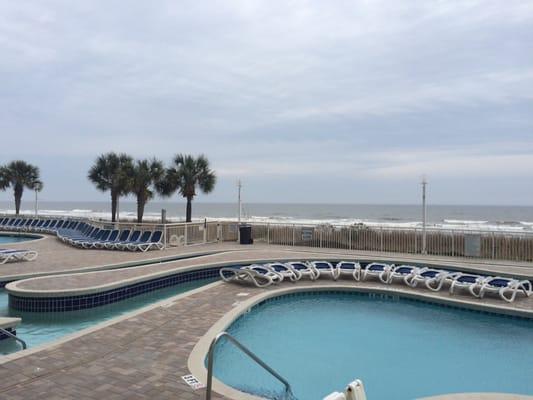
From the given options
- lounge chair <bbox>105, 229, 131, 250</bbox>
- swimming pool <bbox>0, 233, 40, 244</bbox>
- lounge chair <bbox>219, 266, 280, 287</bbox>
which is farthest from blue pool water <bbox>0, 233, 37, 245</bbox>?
lounge chair <bbox>219, 266, 280, 287</bbox>

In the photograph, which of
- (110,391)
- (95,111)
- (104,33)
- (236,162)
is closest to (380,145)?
(236,162)

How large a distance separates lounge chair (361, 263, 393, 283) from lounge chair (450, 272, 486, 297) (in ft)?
5.14

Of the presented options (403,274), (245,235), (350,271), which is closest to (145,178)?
(245,235)

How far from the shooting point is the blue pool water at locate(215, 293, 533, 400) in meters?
5.00

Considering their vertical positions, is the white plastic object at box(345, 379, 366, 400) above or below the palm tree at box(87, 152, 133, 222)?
below

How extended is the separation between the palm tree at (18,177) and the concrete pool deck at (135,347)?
21.6 meters

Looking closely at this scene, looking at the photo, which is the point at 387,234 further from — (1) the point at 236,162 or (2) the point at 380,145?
(1) the point at 236,162

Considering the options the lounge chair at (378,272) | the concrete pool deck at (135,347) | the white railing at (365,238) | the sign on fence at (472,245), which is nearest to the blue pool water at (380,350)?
the concrete pool deck at (135,347)

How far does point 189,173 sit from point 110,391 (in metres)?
15.7

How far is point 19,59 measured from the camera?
41.1ft

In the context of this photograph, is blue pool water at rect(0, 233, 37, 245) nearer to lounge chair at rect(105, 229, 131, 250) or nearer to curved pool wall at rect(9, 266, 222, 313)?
lounge chair at rect(105, 229, 131, 250)

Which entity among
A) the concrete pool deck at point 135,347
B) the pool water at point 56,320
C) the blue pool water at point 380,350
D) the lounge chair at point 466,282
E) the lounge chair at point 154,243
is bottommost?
the blue pool water at point 380,350

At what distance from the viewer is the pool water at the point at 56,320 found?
6.25m

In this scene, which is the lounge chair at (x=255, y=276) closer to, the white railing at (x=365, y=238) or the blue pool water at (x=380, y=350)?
the blue pool water at (x=380, y=350)
